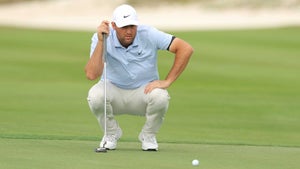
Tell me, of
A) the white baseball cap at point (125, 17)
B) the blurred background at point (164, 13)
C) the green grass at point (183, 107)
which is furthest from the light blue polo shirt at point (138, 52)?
the blurred background at point (164, 13)

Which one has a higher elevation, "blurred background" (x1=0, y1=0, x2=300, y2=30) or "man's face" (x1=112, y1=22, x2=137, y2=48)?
"blurred background" (x1=0, y1=0, x2=300, y2=30)

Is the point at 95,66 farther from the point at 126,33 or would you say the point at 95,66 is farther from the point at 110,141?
the point at 110,141

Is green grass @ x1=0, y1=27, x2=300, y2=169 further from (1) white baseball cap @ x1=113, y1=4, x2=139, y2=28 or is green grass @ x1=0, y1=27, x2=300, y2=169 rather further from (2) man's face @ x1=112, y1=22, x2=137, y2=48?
(1) white baseball cap @ x1=113, y1=4, x2=139, y2=28

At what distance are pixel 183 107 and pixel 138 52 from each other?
18.1 ft

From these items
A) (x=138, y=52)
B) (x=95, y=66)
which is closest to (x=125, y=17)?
(x=138, y=52)

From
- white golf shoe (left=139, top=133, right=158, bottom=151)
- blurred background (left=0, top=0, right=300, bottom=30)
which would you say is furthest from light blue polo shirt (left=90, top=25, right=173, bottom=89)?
blurred background (left=0, top=0, right=300, bottom=30)

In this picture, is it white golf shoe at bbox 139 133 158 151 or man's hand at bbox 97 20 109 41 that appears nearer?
man's hand at bbox 97 20 109 41

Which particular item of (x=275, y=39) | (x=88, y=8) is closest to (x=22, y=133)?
(x=275, y=39)

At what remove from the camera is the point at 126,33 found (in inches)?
348

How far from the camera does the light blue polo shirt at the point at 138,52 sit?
355 inches

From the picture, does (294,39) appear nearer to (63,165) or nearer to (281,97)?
(281,97)

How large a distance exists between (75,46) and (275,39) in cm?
459

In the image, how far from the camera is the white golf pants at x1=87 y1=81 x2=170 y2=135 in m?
9.05

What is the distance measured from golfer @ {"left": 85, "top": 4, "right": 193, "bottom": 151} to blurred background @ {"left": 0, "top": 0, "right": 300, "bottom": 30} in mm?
23981
